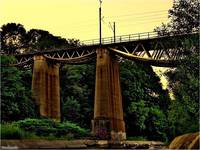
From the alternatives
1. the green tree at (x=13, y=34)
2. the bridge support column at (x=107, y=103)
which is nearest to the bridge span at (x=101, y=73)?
the bridge support column at (x=107, y=103)

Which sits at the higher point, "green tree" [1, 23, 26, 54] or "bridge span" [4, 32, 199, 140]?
"green tree" [1, 23, 26, 54]

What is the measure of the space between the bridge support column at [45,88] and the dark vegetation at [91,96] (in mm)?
2288

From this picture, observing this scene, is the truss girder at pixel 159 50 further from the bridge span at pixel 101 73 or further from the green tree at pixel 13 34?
the green tree at pixel 13 34

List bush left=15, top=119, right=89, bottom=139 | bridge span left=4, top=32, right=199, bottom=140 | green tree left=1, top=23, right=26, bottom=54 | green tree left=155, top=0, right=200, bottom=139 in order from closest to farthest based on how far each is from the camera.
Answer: green tree left=155, top=0, right=200, bottom=139 < bush left=15, top=119, right=89, bottom=139 < bridge span left=4, top=32, right=199, bottom=140 < green tree left=1, top=23, right=26, bottom=54

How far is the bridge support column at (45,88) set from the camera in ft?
200

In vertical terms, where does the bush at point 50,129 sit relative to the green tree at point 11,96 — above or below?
below

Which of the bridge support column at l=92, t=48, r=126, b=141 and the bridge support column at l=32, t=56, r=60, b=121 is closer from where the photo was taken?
the bridge support column at l=92, t=48, r=126, b=141

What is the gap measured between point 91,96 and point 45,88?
10.4 meters

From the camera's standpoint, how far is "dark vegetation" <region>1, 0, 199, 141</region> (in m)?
31.6

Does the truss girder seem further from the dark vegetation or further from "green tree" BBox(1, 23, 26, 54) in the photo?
"green tree" BBox(1, 23, 26, 54)

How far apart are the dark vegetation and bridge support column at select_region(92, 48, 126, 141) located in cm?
276

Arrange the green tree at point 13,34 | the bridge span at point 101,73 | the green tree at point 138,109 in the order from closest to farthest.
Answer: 1. the bridge span at point 101,73
2. the green tree at point 138,109
3. the green tree at point 13,34

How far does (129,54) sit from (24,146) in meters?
27.0

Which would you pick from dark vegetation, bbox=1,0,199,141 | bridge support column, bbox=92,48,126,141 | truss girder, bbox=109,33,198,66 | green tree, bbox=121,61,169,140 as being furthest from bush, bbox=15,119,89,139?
green tree, bbox=121,61,169,140
